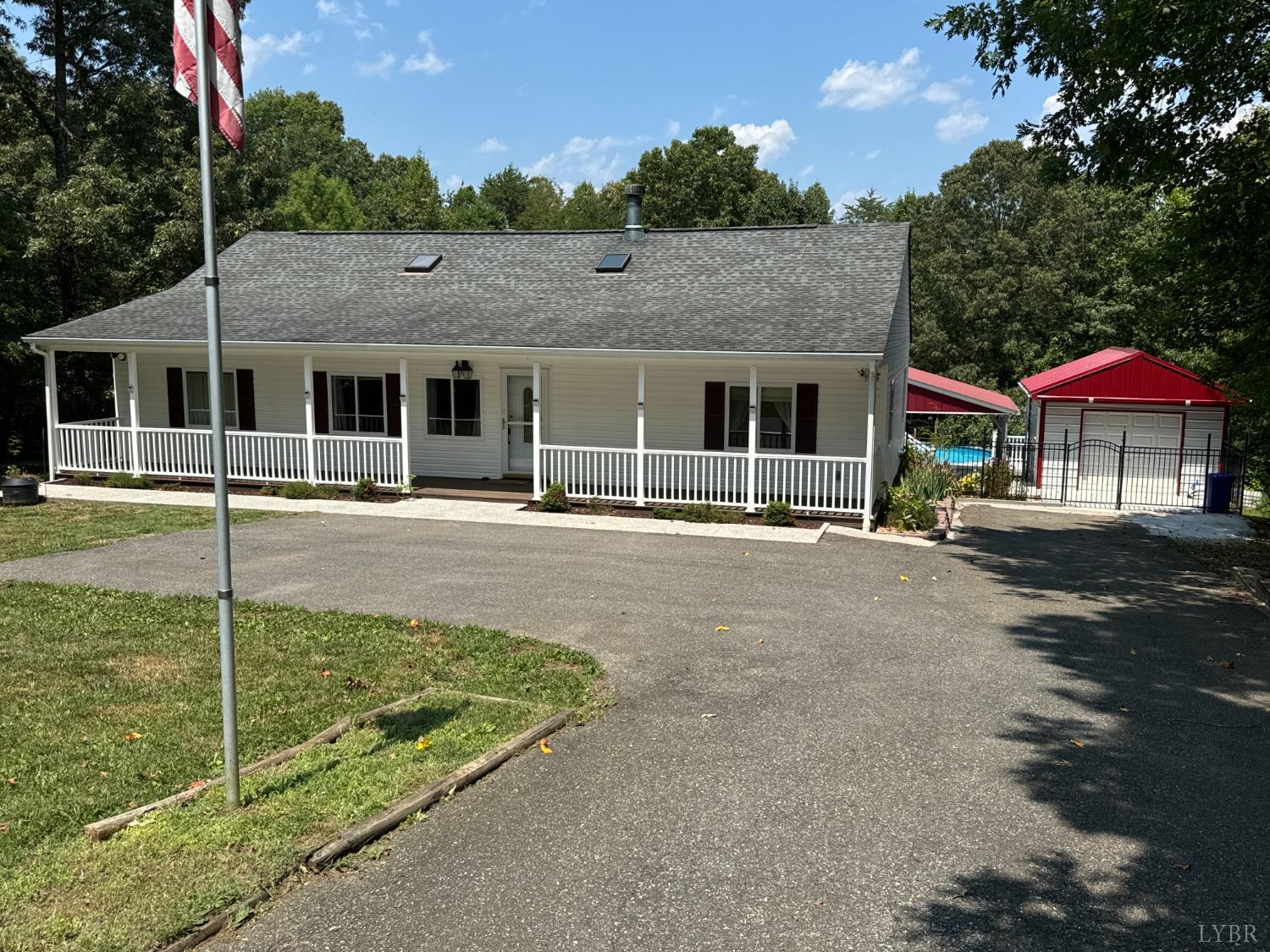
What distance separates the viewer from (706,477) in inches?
632

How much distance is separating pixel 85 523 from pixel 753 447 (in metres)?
10.2

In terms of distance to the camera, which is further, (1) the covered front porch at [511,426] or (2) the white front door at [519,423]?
(2) the white front door at [519,423]

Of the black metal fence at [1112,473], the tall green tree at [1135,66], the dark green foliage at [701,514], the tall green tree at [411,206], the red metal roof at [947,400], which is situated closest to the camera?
the tall green tree at [1135,66]

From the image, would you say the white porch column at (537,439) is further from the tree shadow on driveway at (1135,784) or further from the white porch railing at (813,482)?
the tree shadow on driveway at (1135,784)

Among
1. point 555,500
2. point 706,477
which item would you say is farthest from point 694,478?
point 555,500

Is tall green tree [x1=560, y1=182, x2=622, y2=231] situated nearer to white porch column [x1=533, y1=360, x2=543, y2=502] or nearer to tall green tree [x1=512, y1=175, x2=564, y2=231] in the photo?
tall green tree [x1=512, y1=175, x2=564, y2=231]

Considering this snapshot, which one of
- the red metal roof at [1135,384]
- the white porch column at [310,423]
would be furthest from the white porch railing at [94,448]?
the red metal roof at [1135,384]

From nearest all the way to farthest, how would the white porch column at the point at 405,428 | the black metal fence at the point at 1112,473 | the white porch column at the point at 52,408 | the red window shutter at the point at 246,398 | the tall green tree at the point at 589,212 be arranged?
the white porch column at the point at 405,428 < the white porch column at the point at 52,408 < the red window shutter at the point at 246,398 < the black metal fence at the point at 1112,473 < the tall green tree at the point at 589,212

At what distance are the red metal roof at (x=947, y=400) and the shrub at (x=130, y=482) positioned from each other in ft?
57.7

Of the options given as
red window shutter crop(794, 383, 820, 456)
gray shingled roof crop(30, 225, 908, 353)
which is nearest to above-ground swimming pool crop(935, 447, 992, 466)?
gray shingled roof crop(30, 225, 908, 353)

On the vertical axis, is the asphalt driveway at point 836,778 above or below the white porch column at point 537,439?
below

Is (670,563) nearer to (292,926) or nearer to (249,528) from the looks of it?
(249,528)

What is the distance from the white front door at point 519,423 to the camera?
17.8 metres

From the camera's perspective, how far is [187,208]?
24125 millimetres
